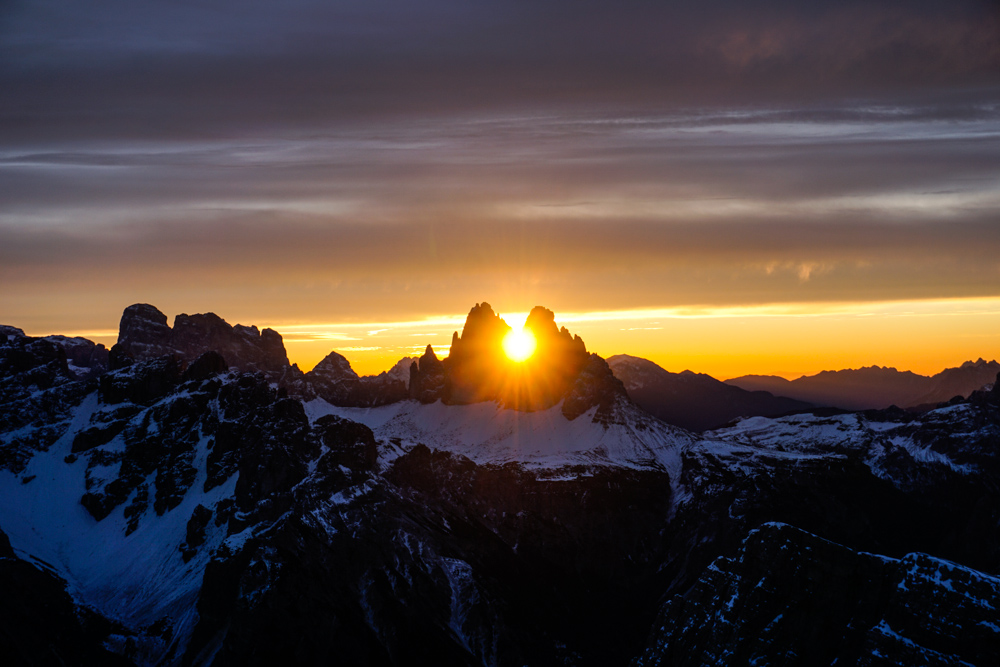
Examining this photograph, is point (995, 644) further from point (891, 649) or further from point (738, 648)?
point (738, 648)

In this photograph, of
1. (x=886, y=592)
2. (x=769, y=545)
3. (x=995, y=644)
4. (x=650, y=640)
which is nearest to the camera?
(x=995, y=644)

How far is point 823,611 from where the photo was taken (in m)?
151

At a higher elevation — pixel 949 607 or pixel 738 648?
pixel 949 607

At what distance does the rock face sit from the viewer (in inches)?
5349

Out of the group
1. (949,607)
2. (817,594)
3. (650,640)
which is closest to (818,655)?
(817,594)

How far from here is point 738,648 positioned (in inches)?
6068

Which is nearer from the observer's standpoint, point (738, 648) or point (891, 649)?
point (891, 649)

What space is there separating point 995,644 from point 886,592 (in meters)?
16.7

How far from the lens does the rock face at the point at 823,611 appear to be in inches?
5349

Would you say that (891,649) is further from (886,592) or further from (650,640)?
(650,640)

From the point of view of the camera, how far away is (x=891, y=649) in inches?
5408

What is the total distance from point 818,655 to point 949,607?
20512 millimetres

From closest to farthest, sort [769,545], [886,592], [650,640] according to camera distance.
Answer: [886,592] < [769,545] < [650,640]

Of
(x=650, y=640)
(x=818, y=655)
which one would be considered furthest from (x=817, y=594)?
(x=650, y=640)
